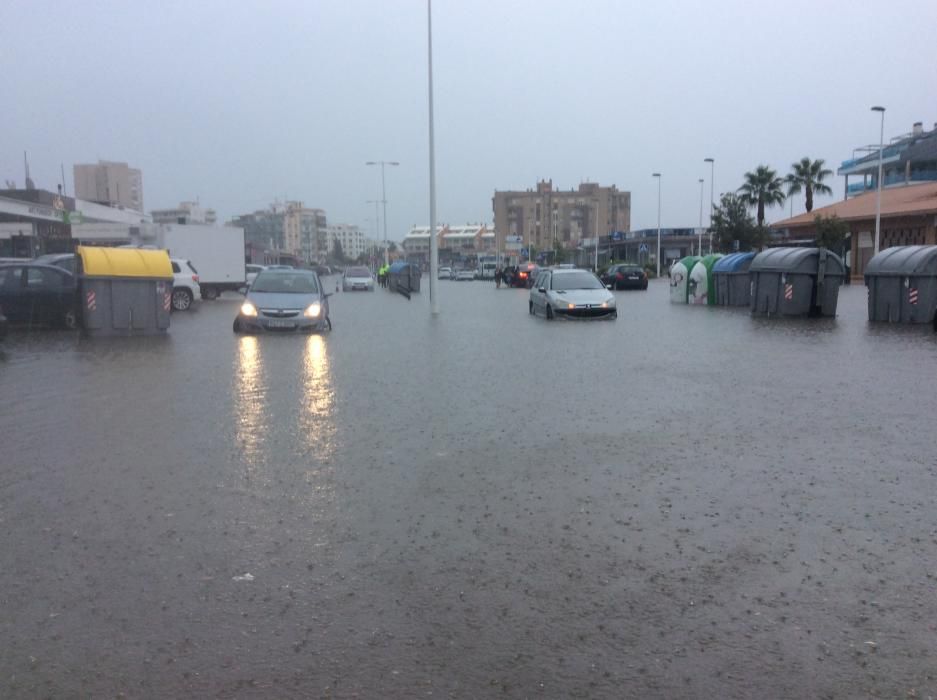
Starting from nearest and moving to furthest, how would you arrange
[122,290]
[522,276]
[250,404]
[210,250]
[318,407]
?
[318,407] → [250,404] → [122,290] → [210,250] → [522,276]

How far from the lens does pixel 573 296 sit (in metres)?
23.9

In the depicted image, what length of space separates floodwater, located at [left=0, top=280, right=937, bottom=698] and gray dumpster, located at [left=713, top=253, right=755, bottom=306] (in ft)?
57.4

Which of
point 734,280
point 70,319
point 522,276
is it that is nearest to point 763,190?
point 522,276

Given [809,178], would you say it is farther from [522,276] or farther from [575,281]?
[575,281]

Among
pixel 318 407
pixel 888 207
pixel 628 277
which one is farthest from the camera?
pixel 888 207

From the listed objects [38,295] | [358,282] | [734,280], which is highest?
[38,295]

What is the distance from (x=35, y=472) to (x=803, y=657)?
19.5 feet

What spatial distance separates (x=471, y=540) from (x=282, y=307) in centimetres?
1448

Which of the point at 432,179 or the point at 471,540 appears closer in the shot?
the point at 471,540

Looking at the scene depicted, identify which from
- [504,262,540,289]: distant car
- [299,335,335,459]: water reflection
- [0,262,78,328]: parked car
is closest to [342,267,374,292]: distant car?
[504,262,540,289]: distant car

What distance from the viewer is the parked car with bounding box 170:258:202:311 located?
98.6 feet

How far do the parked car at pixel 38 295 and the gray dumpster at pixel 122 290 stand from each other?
1.20 m

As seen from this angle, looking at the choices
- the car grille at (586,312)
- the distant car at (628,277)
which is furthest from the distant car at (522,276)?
the car grille at (586,312)

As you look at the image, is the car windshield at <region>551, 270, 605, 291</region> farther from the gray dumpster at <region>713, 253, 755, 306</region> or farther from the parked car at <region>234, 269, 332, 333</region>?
the parked car at <region>234, 269, 332, 333</region>
